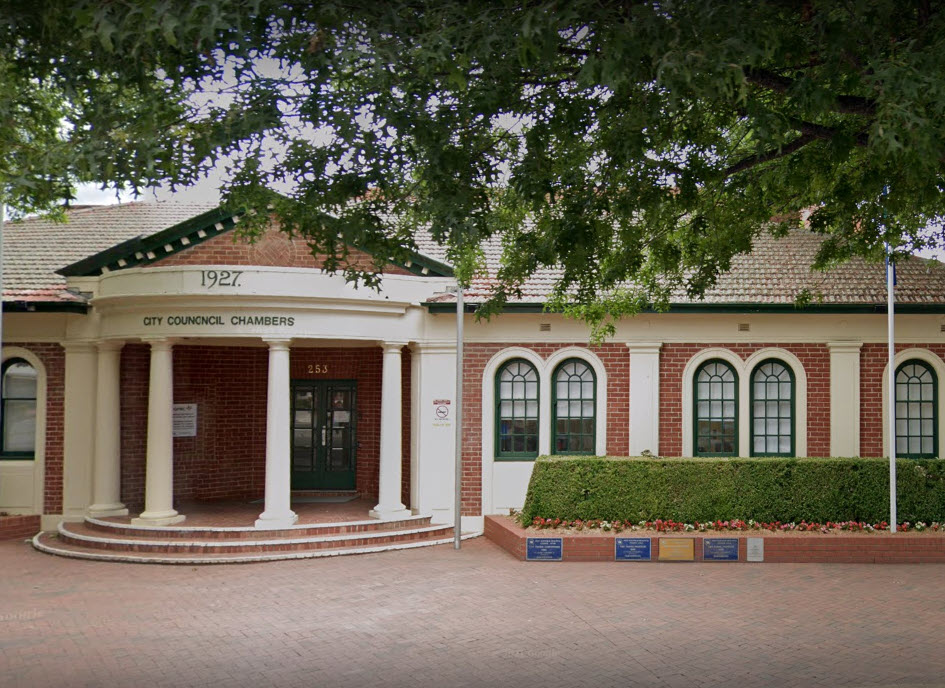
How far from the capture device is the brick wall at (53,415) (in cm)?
1606

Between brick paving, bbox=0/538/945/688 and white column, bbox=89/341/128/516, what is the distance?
235cm

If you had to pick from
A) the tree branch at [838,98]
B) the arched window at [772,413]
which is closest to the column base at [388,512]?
the arched window at [772,413]

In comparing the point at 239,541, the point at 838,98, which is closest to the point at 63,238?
the point at 239,541

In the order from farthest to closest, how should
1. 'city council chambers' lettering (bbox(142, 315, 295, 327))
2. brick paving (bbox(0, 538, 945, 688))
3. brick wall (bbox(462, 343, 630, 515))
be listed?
brick wall (bbox(462, 343, 630, 515)), 'city council chambers' lettering (bbox(142, 315, 295, 327)), brick paving (bbox(0, 538, 945, 688))

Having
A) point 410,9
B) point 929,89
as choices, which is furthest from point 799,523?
point 410,9

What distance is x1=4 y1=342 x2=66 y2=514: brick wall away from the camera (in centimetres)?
1606

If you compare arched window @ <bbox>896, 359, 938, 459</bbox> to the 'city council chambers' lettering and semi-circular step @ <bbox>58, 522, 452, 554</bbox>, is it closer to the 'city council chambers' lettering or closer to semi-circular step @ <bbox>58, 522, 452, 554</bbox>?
semi-circular step @ <bbox>58, 522, 452, 554</bbox>

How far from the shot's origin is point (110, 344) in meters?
15.6

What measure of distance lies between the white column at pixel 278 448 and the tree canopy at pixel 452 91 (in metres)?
6.45

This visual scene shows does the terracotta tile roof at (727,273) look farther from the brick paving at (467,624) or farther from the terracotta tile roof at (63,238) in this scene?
the brick paving at (467,624)

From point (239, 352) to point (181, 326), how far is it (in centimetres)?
379

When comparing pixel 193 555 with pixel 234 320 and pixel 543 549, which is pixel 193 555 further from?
pixel 543 549

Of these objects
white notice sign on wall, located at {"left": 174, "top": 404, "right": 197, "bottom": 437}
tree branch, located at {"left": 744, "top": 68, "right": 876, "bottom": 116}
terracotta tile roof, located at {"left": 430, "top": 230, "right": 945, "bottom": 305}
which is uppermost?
tree branch, located at {"left": 744, "top": 68, "right": 876, "bottom": 116}

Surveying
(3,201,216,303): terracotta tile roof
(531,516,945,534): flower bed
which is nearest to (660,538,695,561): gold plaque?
(531,516,945,534): flower bed
